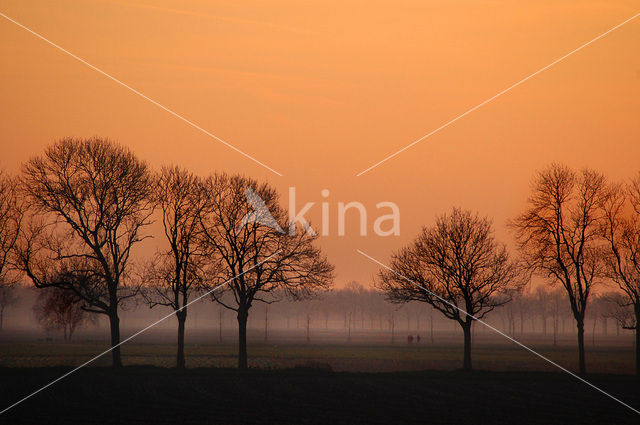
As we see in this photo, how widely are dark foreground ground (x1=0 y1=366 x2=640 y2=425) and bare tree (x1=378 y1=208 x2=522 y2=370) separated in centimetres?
849

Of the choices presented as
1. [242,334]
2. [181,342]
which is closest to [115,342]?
[181,342]

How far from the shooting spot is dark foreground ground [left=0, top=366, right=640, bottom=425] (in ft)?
101

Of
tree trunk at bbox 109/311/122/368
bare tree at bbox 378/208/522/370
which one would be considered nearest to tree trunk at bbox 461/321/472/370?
bare tree at bbox 378/208/522/370

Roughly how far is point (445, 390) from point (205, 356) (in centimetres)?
3977

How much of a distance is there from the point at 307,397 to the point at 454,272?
23113mm

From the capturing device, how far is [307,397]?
3700 centimetres

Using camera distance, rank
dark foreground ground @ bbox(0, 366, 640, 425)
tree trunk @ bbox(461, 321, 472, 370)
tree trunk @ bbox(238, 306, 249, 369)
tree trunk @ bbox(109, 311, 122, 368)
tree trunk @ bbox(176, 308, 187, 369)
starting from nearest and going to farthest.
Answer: dark foreground ground @ bbox(0, 366, 640, 425) < tree trunk @ bbox(109, 311, 122, 368) < tree trunk @ bbox(176, 308, 187, 369) < tree trunk @ bbox(238, 306, 249, 369) < tree trunk @ bbox(461, 321, 472, 370)

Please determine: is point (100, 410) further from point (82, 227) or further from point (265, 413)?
point (82, 227)

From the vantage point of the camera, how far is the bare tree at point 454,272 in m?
55.9

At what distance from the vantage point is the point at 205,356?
74500mm

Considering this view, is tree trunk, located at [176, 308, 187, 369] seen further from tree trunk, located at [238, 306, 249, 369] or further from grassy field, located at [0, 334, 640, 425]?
tree trunk, located at [238, 306, 249, 369]

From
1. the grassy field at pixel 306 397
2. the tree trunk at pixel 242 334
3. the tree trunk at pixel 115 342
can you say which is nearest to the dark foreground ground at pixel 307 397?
the grassy field at pixel 306 397

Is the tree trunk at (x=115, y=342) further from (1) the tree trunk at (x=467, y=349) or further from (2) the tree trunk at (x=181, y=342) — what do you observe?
(1) the tree trunk at (x=467, y=349)

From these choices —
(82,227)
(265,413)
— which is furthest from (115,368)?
(265,413)
